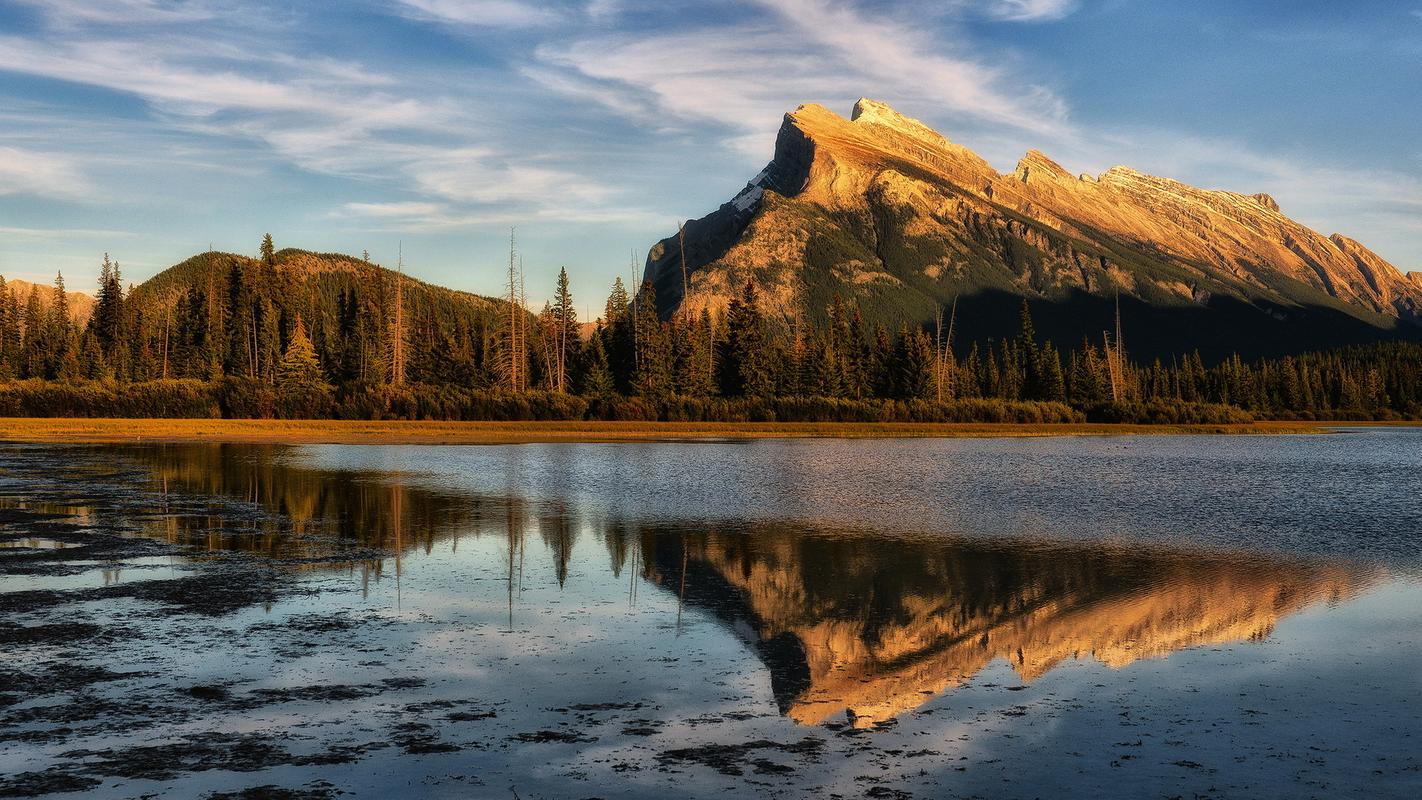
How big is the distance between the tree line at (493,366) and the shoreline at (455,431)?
285 inches

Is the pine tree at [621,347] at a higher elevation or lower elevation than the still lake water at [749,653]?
higher

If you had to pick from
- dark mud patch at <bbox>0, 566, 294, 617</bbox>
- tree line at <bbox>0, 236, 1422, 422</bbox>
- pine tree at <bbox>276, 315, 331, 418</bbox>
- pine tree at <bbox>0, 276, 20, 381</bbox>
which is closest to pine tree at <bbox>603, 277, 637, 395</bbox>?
tree line at <bbox>0, 236, 1422, 422</bbox>

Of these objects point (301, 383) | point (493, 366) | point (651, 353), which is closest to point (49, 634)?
point (301, 383)

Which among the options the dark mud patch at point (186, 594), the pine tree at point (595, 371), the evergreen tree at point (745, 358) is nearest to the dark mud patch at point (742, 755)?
the dark mud patch at point (186, 594)

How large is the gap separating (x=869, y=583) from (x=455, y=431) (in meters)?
75.4

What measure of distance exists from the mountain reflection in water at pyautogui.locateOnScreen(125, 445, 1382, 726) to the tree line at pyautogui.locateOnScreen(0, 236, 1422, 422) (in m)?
76.8

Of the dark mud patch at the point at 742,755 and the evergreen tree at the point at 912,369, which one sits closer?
the dark mud patch at the point at 742,755

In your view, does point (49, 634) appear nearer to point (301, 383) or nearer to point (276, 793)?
point (276, 793)

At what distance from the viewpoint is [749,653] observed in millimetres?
14711

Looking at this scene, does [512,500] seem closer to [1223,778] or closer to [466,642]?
[466,642]

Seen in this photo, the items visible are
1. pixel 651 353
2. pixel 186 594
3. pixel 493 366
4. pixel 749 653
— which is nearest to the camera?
pixel 749 653

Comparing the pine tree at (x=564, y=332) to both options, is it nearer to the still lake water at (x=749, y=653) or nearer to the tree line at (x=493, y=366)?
the tree line at (x=493, y=366)

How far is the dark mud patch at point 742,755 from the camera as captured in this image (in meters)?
10.1

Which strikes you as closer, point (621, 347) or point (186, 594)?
point (186, 594)
